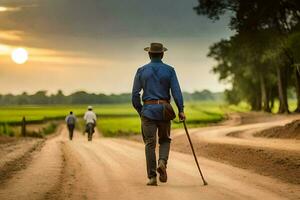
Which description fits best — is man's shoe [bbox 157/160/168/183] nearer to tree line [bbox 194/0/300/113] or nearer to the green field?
the green field

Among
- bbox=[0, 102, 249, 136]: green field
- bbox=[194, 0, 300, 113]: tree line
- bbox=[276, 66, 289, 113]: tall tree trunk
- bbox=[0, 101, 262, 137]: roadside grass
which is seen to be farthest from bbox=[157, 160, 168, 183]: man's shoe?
bbox=[276, 66, 289, 113]: tall tree trunk

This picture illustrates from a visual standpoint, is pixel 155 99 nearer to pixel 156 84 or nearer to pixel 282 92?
pixel 156 84

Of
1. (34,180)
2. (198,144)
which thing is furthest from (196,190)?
(198,144)

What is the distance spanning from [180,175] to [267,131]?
20252 millimetres

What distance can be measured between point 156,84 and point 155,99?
0.27 m

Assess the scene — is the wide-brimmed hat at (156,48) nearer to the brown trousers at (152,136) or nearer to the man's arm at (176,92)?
the man's arm at (176,92)

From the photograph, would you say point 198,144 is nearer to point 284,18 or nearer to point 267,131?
point 267,131

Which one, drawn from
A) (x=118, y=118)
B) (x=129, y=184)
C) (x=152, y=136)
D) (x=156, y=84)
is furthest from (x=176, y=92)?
(x=118, y=118)

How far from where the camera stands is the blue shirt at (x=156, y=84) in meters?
10.7

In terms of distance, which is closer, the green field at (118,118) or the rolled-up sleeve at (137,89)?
the rolled-up sleeve at (137,89)

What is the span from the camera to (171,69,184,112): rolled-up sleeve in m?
10.7

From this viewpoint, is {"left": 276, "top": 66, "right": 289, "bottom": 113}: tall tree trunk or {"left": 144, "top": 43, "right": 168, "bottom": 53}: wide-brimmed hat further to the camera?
{"left": 276, "top": 66, "right": 289, "bottom": 113}: tall tree trunk

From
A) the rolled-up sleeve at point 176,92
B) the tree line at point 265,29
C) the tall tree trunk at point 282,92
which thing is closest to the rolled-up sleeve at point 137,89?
the rolled-up sleeve at point 176,92

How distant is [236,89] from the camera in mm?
85875
